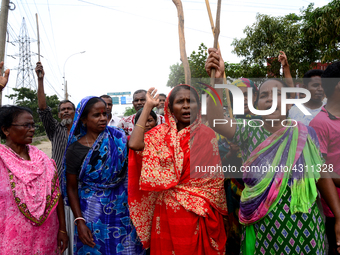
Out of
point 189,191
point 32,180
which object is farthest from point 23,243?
point 189,191

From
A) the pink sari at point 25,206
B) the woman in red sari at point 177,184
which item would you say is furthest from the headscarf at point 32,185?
the woman in red sari at point 177,184

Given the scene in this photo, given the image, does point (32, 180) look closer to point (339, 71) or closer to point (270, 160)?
point (270, 160)

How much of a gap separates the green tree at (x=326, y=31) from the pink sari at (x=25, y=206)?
12593 millimetres

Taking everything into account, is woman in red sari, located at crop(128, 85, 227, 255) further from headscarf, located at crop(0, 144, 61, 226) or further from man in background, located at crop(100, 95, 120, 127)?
man in background, located at crop(100, 95, 120, 127)

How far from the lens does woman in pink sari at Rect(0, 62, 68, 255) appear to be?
2.05 m

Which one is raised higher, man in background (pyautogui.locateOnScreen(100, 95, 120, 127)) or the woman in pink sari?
man in background (pyautogui.locateOnScreen(100, 95, 120, 127))

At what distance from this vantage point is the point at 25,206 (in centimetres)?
208

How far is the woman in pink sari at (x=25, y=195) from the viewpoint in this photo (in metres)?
2.05

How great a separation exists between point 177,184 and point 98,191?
0.70 meters

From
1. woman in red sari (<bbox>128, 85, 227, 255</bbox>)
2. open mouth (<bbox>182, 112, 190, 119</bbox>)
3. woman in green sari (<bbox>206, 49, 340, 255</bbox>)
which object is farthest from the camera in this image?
open mouth (<bbox>182, 112, 190, 119</bbox>)

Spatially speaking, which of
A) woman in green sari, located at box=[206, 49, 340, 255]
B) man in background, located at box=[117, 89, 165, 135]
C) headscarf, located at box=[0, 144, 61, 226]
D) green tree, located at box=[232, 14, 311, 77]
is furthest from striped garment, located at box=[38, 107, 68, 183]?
green tree, located at box=[232, 14, 311, 77]

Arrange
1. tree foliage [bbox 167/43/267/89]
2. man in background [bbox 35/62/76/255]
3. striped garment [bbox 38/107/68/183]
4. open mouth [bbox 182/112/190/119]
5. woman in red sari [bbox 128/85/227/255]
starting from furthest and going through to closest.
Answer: tree foliage [bbox 167/43/267/89] < striped garment [bbox 38/107/68/183] < man in background [bbox 35/62/76/255] < open mouth [bbox 182/112/190/119] < woman in red sari [bbox 128/85/227/255]

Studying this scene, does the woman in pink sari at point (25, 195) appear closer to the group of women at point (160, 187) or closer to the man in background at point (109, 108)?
the group of women at point (160, 187)

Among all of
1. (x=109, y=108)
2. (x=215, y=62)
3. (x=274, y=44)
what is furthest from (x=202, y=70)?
(x=215, y=62)
